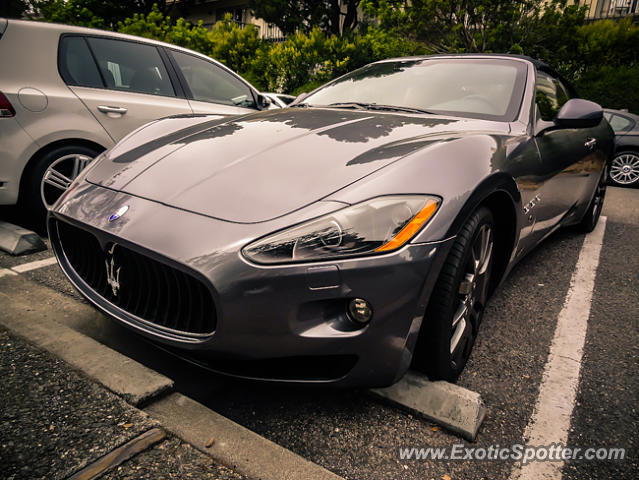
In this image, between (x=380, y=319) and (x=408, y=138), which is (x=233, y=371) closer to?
(x=380, y=319)

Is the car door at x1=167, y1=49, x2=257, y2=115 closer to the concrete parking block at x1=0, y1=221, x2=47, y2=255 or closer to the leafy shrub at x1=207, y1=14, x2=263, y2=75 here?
the concrete parking block at x1=0, y1=221, x2=47, y2=255

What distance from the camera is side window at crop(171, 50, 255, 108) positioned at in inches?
167

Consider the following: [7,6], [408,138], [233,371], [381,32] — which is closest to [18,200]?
[233,371]

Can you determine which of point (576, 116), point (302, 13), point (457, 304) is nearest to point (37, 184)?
point (457, 304)

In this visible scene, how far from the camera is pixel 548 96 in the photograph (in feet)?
9.78

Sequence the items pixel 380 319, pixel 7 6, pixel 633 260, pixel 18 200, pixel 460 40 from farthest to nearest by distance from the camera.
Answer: pixel 7 6 → pixel 460 40 → pixel 633 260 → pixel 18 200 → pixel 380 319

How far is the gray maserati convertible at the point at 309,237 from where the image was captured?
1.44 metres

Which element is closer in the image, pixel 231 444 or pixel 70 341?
Answer: pixel 231 444

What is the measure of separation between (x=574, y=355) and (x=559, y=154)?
119 cm

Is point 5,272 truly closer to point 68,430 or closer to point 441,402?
point 68,430

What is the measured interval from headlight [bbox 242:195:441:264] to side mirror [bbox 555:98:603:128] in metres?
1.60

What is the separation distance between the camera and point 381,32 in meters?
11.7

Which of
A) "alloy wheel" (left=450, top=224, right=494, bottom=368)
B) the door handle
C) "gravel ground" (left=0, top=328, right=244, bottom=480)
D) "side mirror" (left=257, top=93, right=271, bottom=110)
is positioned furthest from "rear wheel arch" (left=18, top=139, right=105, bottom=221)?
"alloy wheel" (left=450, top=224, right=494, bottom=368)

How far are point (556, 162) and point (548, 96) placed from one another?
22.2 inches
